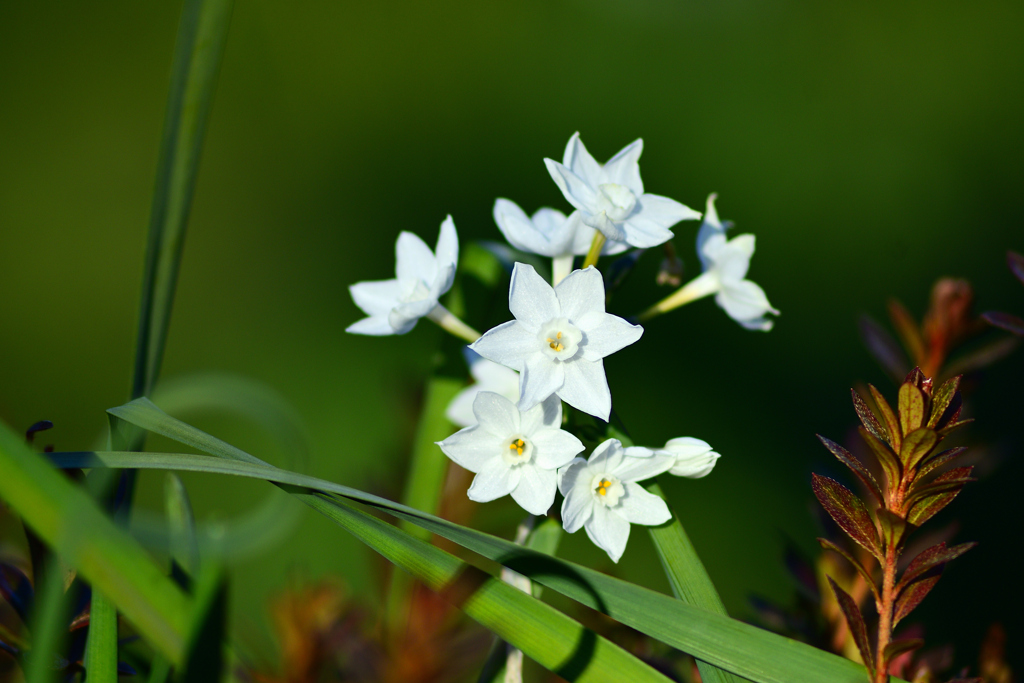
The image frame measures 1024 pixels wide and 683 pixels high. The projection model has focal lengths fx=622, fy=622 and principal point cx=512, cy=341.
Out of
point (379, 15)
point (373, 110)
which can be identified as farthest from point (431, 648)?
point (379, 15)

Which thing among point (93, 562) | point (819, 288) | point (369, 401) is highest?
point (819, 288)

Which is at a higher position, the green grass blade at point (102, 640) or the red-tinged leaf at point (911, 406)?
the red-tinged leaf at point (911, 406)

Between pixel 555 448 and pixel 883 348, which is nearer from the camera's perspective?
pixel 555 448

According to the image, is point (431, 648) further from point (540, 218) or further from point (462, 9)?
point (462, 9)

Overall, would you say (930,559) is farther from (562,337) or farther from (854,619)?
(562,337)

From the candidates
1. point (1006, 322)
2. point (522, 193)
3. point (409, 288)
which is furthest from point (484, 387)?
point (522, 193)

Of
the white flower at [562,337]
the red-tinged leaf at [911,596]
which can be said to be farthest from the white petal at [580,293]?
the red-tinged leaf at [911,596]

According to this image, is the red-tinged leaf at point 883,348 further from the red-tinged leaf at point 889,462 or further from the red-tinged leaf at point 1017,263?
the red-tinged leaf at point 889,462
